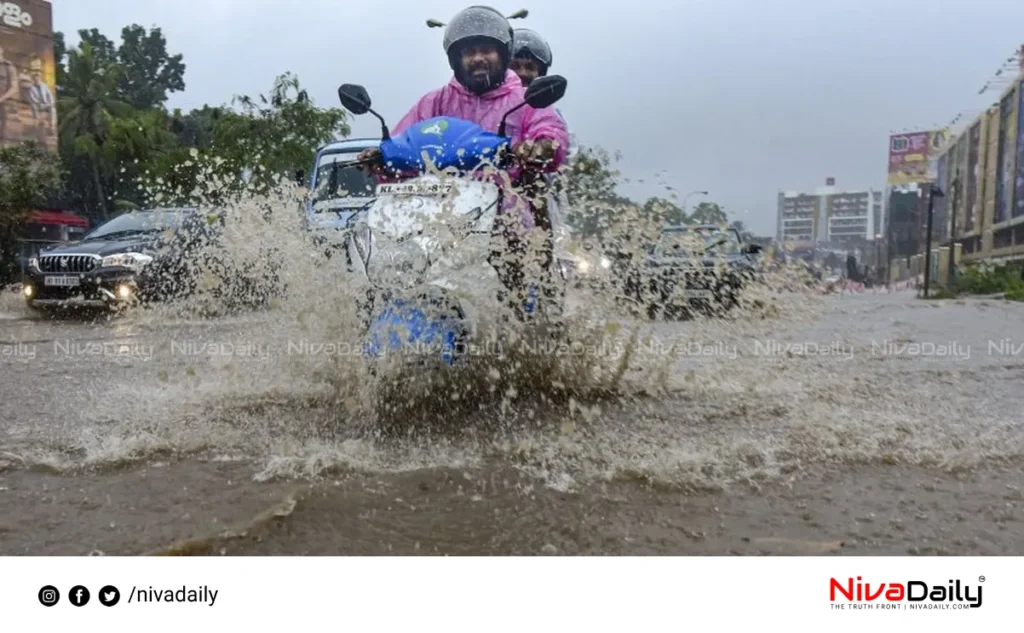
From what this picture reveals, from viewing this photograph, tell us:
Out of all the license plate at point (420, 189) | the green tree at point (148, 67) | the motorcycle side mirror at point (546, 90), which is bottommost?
the license plate at point (420, 189)

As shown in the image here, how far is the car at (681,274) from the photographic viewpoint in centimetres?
392

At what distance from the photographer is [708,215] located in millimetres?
3850

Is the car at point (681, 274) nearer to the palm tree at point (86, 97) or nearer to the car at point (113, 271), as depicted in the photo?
the car at point (113, 271)

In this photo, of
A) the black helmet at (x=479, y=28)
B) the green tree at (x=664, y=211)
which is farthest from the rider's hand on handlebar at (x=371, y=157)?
the green tree at (x=664, y=211)

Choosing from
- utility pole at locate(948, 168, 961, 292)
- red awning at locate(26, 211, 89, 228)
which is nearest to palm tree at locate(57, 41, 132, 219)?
red awning at locate(26, 211, 89, 228)

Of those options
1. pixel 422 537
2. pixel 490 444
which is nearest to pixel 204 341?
pixel 490 444

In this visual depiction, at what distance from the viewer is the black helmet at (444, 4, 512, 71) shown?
3703 mm

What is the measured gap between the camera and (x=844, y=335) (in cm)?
797

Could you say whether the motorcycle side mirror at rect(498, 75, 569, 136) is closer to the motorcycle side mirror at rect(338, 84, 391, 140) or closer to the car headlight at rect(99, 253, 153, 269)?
the motorcycle side mirror at rect(338, 84, 391, 140)

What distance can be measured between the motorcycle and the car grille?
6.91 metres
